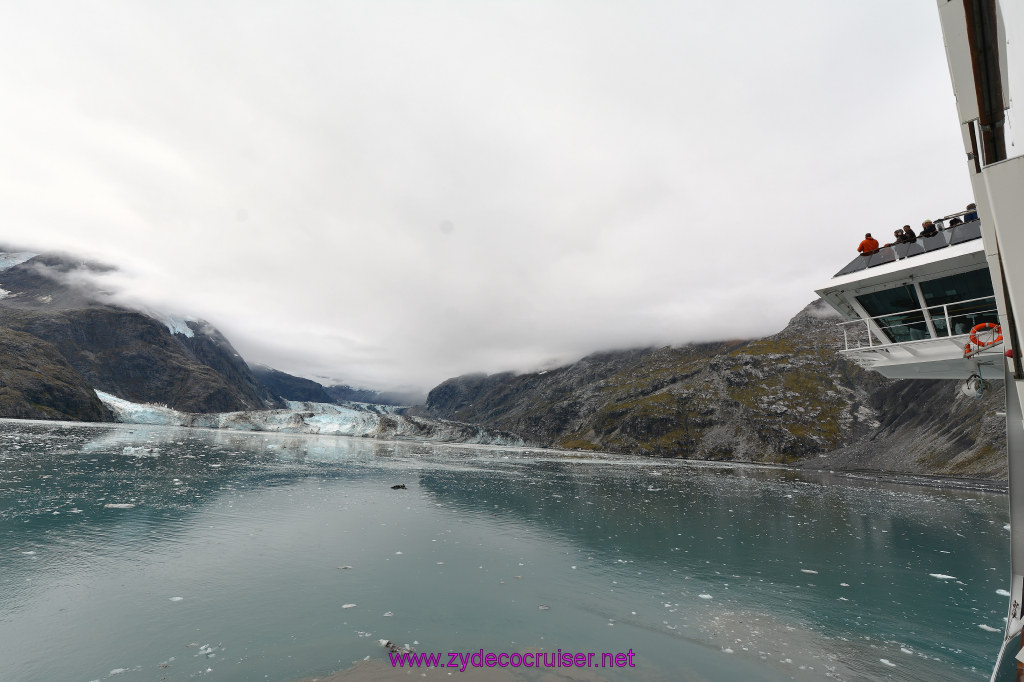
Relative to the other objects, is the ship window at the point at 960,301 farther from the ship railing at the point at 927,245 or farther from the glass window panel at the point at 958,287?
the ship railing at the point at 927,245

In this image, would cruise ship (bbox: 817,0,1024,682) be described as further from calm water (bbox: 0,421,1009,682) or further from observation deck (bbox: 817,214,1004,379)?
calm water (bbox: 0,421,1009,682)

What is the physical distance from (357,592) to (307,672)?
5255 millimetres

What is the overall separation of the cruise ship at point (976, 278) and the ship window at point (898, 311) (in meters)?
0.04

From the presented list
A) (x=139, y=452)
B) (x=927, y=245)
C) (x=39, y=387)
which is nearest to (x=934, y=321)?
(x=927, y=245)

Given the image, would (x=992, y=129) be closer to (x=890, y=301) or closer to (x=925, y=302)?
(x=925, y=302)

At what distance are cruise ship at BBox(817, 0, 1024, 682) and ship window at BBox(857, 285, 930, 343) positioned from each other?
0.12 feet

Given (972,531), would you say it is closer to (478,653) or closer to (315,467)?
(478,653)

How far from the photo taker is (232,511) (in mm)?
26406

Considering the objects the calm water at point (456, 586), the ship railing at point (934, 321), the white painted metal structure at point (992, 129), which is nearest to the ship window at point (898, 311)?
the ship railing at point (934, 321)

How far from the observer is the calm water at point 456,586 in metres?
11.2

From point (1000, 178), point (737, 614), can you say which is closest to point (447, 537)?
point (737, 614)

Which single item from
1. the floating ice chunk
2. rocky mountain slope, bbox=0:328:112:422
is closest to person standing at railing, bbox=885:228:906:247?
the floating ice chunk

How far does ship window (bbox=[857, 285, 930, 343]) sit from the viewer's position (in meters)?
18.7

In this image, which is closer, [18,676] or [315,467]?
[18,676]
